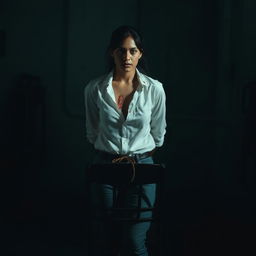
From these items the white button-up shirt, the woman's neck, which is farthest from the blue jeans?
the woman's neck

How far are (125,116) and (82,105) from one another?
6.08 ft

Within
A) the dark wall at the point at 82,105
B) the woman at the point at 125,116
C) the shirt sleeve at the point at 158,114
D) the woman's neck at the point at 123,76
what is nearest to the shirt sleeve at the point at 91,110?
the woman at the point at 125,116

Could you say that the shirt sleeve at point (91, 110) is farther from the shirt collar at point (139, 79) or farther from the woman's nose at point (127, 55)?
the woman's nose at point (127, 55)

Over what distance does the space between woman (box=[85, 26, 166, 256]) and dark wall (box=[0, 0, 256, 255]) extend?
4.54ft

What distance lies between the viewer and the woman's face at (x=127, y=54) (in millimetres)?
2152

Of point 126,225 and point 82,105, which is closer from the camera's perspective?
point 126,225

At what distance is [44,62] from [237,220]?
2145 millimetres

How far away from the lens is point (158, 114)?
7.42 ft

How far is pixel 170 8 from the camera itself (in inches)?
146

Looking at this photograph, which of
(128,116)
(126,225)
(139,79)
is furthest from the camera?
(139,79)

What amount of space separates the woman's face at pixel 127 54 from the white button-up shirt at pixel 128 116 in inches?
3.4

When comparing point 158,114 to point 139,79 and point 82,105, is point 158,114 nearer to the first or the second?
point 139,79

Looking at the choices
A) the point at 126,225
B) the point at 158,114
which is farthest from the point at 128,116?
the point at 126,225

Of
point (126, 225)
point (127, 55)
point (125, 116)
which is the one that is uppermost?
point (127, 55)
